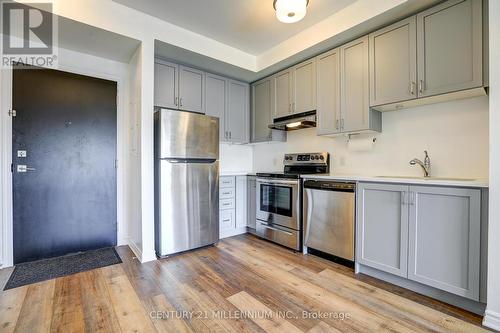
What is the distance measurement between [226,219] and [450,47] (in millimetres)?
3181

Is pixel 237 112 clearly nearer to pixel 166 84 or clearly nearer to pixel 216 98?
pixel 216 98

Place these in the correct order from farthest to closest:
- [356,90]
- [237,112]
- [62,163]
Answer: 1. [237,112]
2. [62,163]
3. [356,90]

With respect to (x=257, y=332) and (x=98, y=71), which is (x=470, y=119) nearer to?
(x=257, y=332)

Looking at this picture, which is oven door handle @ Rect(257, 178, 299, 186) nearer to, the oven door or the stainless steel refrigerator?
the oven door

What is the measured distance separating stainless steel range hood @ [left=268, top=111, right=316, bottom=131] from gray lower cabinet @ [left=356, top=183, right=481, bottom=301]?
3.90 ft

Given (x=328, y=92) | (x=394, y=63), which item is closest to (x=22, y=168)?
(x=328, y=92)

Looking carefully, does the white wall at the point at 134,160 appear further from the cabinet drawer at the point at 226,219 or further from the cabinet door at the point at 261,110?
the cabinet door at the point at 261,110

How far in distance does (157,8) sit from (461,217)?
11.0ft

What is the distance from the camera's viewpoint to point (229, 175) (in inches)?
144

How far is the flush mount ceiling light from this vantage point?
202cm

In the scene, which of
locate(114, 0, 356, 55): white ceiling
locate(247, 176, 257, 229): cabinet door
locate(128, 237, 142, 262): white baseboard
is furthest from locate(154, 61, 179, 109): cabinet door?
locate(128, 237, 142, 262): white baseboard

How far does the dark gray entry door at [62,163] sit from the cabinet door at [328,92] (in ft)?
8.92

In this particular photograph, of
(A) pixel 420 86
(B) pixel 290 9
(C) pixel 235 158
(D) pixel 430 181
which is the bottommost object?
(D) pixel 430 181

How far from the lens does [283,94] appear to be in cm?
358
